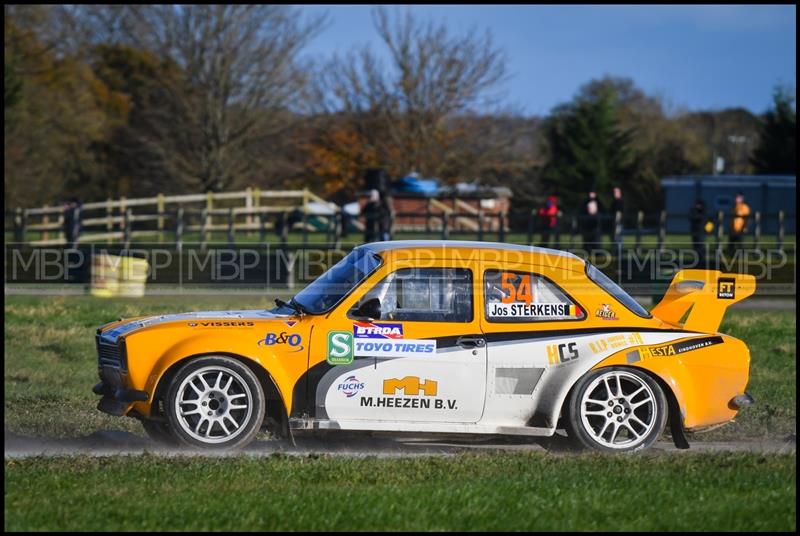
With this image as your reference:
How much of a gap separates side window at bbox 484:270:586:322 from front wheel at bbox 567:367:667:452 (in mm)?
512

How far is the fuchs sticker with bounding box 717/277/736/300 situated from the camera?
28.6ft

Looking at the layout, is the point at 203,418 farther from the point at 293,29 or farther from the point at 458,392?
the point at 293,29

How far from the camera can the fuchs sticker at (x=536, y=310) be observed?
26.8 feet

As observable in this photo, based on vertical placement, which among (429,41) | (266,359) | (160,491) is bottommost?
(160,491)

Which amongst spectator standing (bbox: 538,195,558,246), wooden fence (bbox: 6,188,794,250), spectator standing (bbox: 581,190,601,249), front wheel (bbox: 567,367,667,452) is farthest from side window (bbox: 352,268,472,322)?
spectator standing (bbox: 538,195,558,246)

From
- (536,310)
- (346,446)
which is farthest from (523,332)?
(346,446)

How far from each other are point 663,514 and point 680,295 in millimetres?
3154

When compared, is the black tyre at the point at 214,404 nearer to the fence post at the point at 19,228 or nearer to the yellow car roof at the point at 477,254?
the yellow car roof at the point at 477,254

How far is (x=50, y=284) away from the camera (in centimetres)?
2181

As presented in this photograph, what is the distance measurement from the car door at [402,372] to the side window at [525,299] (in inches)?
11.4

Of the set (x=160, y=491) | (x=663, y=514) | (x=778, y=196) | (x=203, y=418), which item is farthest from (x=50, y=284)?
(x=778, y=196)

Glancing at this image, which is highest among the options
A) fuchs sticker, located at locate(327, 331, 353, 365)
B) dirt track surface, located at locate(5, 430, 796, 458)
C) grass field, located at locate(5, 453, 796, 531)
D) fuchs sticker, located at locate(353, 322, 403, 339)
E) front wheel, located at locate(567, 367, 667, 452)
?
fuchs sticker, located at locate(353, 322, 403, 339)

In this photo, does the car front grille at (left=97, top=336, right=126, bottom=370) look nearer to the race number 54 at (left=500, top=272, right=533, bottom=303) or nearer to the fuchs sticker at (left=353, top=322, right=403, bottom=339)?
the fuchs sticker at (left=353, top=322, right=403, bottom=339)

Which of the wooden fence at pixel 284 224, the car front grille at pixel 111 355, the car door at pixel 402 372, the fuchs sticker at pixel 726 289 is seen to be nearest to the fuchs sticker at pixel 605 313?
the car door at pixel 402 372
